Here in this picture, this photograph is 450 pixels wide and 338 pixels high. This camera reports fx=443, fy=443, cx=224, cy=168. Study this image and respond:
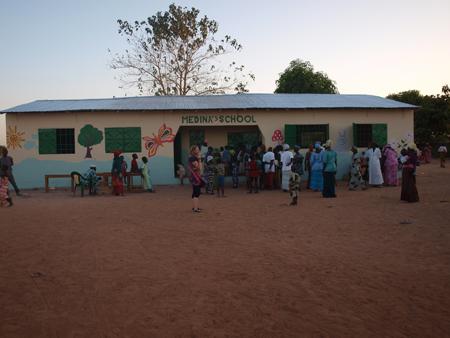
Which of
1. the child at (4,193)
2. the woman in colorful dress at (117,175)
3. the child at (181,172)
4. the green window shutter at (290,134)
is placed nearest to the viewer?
the child at (4,193)

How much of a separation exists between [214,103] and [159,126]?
2492 mm

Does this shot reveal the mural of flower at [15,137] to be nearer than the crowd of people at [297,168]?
No

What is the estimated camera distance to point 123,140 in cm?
1758

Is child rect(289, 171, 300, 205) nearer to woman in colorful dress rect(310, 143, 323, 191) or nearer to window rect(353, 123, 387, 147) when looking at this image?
woman in colorful dress rect(310, 143, 323, 191)

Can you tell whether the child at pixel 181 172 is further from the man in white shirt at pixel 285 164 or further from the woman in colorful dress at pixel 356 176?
the woman in colorful dress at pixel 356 176

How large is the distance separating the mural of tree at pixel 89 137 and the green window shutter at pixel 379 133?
36.6ft

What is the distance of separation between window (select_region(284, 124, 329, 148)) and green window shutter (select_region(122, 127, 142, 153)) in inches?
233

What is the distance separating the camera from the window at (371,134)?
1847 centimetres

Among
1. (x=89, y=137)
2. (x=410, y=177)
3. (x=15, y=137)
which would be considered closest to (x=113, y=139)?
(x=89, y=137)

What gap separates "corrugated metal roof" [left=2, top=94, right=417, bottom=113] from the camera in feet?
57.5

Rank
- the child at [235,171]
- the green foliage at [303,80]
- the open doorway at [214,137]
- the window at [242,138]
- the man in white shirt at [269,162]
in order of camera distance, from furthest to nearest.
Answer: the green foliage at [303,80] → the window at [242,138] → the open doorway at [214,137] → the child at [235,171] → the man in white shirt at [269,162]

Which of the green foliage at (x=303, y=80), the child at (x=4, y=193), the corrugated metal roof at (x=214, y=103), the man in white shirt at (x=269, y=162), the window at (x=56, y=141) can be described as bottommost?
the child at (x=4, y=193)

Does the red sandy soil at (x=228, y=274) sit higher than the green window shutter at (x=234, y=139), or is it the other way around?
the green window shutter at (x=234, y=139)

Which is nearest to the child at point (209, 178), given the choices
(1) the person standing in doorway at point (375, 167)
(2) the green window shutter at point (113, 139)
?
(2) the green window shutter at point (113, 139)
